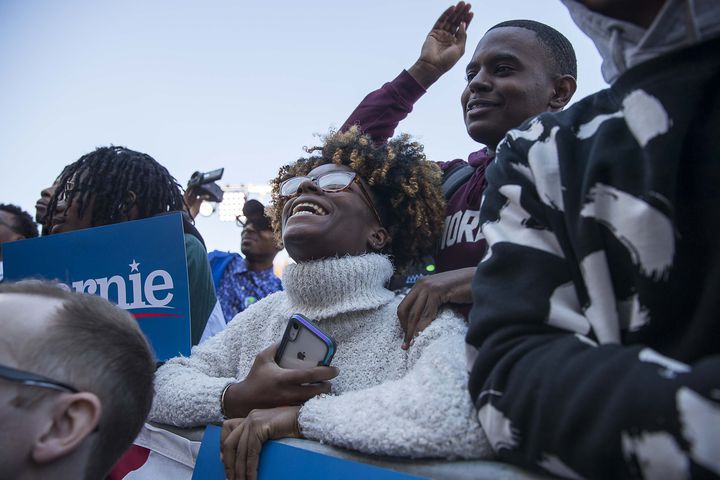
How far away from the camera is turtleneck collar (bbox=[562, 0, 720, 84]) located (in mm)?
949

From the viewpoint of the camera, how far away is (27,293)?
1342 mm

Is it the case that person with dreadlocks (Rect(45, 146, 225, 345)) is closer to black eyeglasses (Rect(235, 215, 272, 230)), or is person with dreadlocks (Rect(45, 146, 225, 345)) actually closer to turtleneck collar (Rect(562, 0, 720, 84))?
turtleneck collar (Rect(562, 0, 720, 84))

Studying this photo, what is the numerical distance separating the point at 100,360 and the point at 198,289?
1430 mm

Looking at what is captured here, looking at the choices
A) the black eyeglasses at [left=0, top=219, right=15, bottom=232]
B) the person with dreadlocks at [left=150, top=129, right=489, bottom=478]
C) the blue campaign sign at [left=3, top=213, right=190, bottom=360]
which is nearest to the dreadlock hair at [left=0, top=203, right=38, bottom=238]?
the black eyeglasses at [left=0, top=219, right=15, bottom=232]

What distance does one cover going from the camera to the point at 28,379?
1.17m

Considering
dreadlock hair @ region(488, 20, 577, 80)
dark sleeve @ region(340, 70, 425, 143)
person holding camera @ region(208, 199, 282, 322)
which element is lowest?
person holding camera @ region(208, 199, 282, 322)

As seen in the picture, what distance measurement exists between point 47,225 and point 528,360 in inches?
121

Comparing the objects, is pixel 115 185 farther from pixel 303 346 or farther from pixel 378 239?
pixel 303 346

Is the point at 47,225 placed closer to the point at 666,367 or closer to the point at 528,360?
the point at 528,360

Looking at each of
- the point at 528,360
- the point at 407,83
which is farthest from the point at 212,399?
the point at 407,83

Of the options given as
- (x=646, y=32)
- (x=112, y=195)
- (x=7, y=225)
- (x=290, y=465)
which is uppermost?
(x=646, y=32)

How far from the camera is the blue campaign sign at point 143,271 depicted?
2346 mm

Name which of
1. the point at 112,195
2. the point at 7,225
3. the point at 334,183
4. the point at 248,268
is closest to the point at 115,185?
the point at 112,195

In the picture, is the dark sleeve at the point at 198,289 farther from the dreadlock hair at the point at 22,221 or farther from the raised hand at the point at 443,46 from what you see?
the dreadlock hair at the point at 22,221
